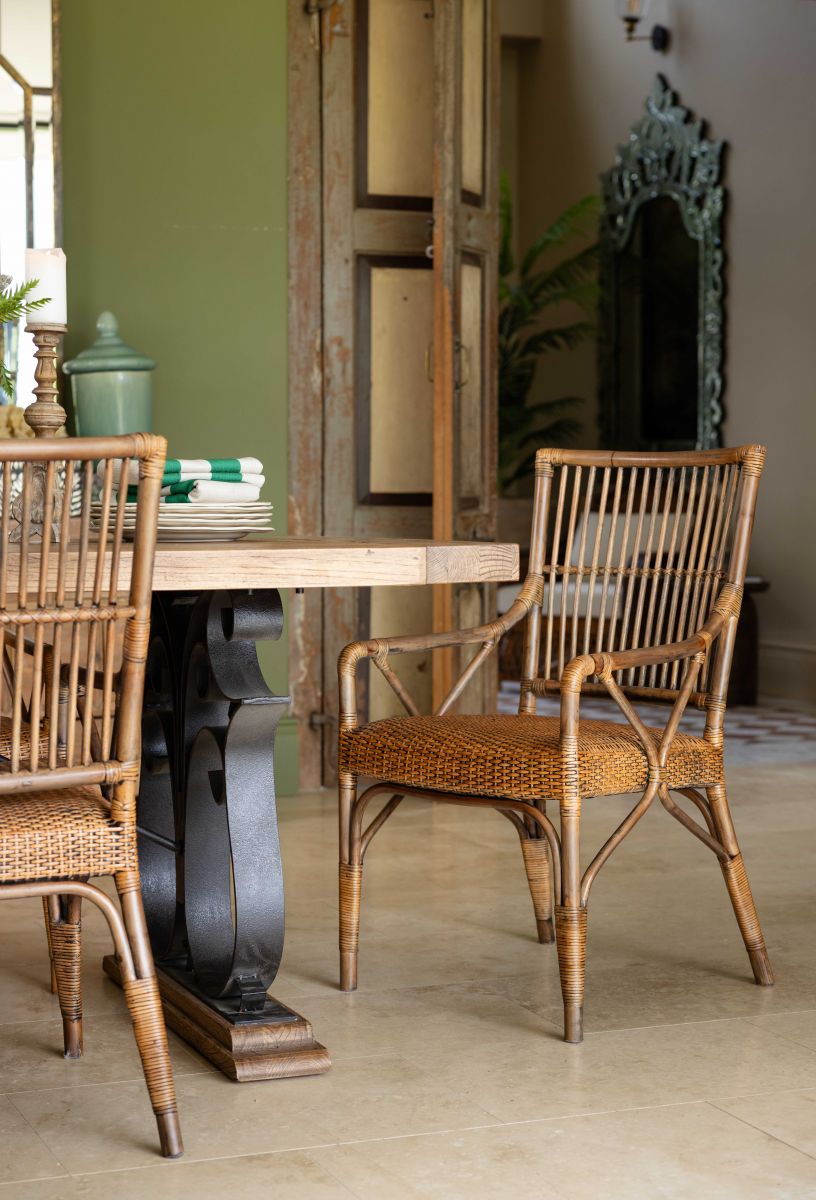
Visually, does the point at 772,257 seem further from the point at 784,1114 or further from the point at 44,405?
the point at 784,1114

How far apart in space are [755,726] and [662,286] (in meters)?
2.95

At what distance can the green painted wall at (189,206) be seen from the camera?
14.5 ft

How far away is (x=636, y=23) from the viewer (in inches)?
324

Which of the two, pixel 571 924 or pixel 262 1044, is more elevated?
pixel 571 924

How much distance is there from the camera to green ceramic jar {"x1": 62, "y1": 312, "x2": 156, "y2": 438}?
4277 mm

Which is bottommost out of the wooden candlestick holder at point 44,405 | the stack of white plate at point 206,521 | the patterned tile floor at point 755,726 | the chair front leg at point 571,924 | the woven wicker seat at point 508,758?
the patterned tile floor at point 755,726

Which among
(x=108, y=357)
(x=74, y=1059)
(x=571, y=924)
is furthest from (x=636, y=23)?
(x=74, y=1059)

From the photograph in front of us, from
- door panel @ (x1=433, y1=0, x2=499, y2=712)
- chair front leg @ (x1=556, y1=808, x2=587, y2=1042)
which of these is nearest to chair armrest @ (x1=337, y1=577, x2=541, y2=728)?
chair front leg @ (x1=556, y1=808, x2=587, y2=1042)

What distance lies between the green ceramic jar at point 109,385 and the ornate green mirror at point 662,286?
4051 millimetres

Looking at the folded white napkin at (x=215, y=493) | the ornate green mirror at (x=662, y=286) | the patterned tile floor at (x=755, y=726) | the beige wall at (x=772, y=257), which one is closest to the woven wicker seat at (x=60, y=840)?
the folded white napkin at (x=215, y=493)

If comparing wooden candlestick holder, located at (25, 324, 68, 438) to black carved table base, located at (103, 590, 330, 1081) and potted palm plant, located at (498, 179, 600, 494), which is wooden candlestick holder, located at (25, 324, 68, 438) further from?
potted palm plant, located at (498, 179, 600, 494)

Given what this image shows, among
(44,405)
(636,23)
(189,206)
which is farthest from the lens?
(636,23)

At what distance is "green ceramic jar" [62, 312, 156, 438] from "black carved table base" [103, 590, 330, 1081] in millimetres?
1784

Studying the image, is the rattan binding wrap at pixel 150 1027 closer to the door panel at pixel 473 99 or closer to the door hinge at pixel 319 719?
the door hinge at pixel 319 719
